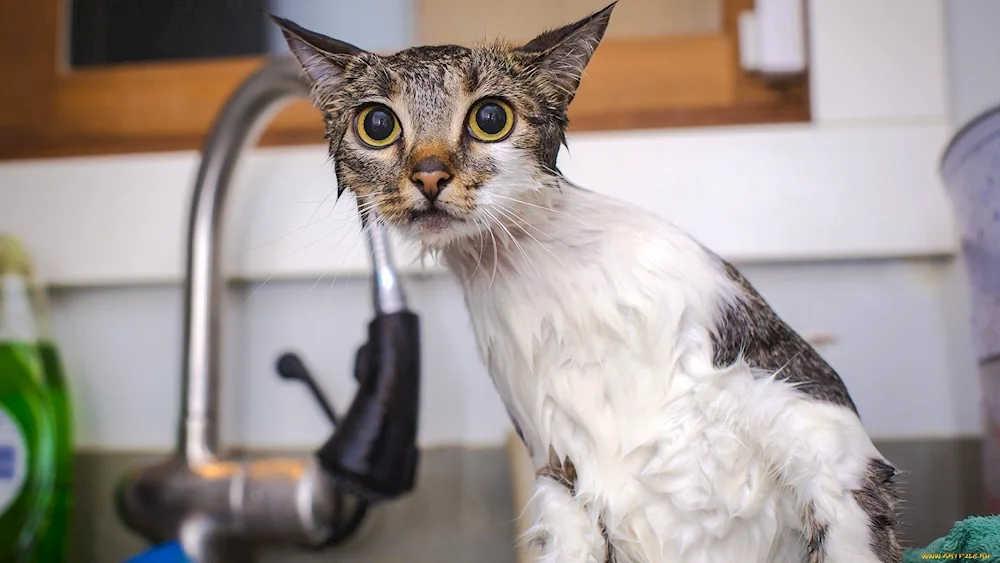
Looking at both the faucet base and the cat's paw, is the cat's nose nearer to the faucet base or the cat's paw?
the cat's paw

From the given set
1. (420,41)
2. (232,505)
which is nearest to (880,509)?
(420,41)

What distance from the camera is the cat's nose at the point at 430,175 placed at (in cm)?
29

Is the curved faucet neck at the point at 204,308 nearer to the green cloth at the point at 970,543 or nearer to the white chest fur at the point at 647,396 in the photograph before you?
the white chest fur at the point at 647,396

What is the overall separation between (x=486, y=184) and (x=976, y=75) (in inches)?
12.2

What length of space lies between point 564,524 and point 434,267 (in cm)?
21

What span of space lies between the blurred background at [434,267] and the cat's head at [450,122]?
0.04m

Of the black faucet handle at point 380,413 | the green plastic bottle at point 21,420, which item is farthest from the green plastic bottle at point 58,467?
the black faucet handle at point 380,413

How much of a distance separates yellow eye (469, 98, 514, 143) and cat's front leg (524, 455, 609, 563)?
6.3 inches

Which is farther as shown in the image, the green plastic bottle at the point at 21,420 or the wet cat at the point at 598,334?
the green plastic bottle at the point at 21,420

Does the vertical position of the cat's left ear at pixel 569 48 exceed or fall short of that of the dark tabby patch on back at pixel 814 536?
it exceeds it

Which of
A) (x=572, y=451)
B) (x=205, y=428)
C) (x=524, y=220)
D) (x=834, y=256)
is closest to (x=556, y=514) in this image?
(x=572, y=451)

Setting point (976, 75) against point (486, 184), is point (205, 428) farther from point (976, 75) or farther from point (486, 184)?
point (976, 75)

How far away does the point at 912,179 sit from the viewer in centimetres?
46

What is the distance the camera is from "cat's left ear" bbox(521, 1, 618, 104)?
31cm
